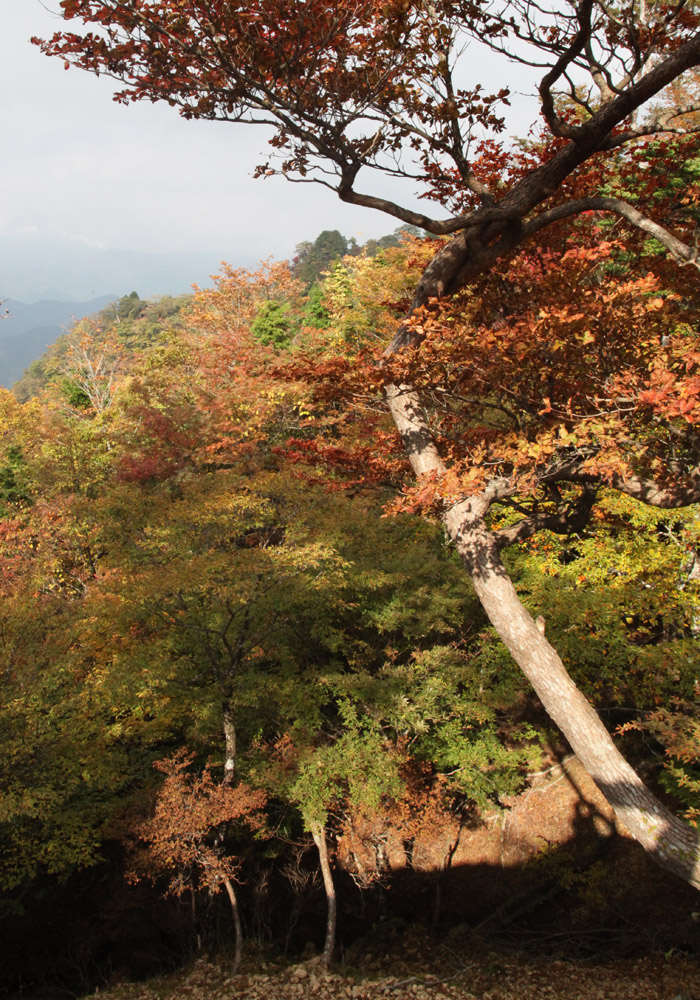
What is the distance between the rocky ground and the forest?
26.9 inches

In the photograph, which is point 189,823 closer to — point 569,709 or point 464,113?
Answer: point 569,709

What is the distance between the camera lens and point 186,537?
10.6 meters

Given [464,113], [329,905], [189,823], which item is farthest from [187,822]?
[464,113]

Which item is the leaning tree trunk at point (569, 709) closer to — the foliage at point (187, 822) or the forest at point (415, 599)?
the forest at point (415, 599)

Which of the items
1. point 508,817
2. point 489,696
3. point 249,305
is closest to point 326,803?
point 489,696

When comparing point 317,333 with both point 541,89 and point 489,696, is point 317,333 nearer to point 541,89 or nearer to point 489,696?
point 489,696

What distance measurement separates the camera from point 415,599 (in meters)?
10.7

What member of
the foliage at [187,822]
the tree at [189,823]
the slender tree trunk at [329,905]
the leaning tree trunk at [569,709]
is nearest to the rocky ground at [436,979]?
the slender tree trunk at [329,905]

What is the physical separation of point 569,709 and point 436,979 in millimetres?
7052

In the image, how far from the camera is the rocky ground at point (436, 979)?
8.16m

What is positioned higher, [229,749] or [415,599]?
[415,599]

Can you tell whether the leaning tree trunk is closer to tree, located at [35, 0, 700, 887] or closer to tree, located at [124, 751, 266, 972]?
tree, located at [35, 0, 700, 887]

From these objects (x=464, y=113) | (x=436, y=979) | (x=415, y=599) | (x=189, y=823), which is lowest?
(x=436, y=979)

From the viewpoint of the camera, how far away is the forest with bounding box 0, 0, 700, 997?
459 cm
